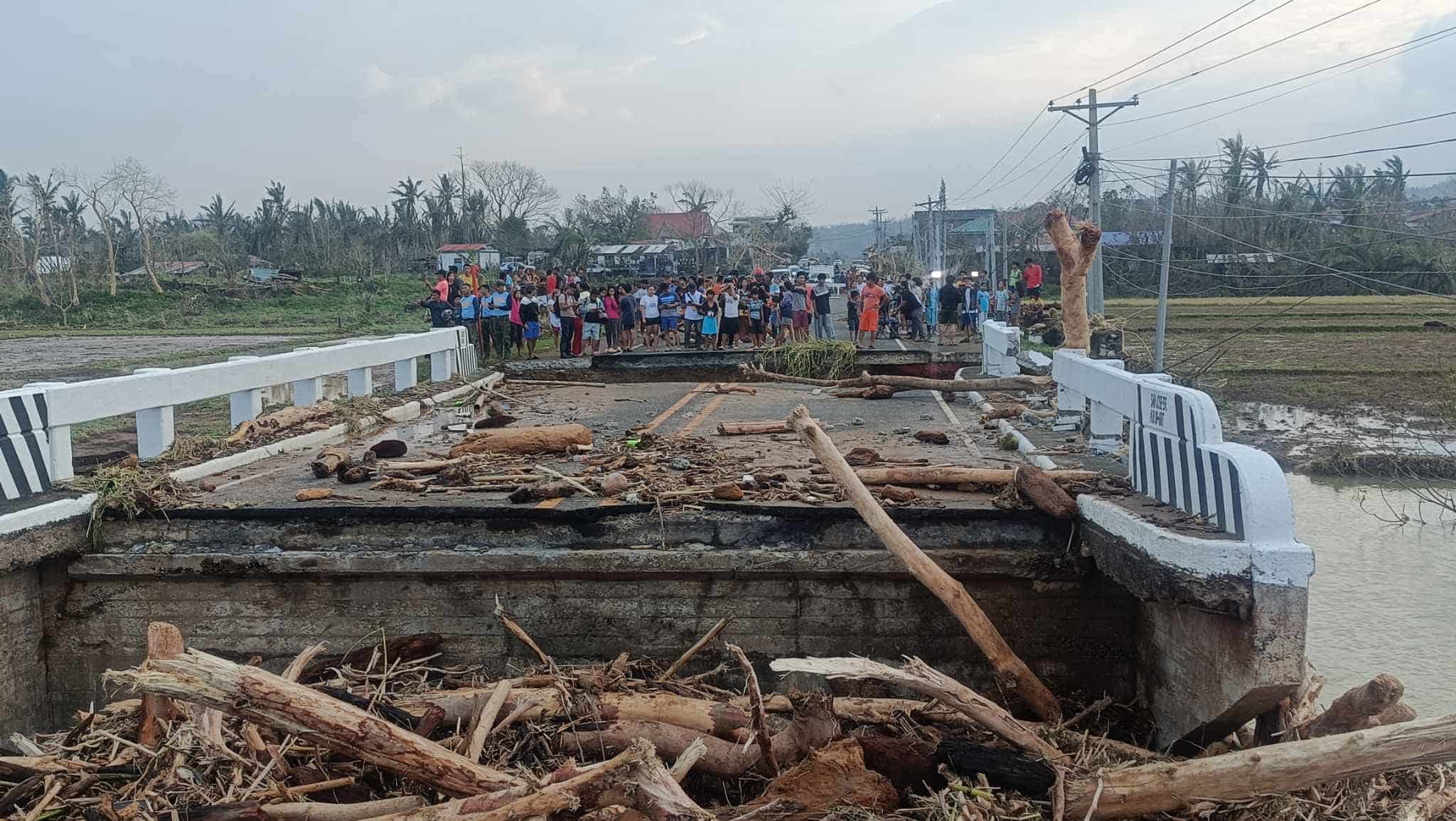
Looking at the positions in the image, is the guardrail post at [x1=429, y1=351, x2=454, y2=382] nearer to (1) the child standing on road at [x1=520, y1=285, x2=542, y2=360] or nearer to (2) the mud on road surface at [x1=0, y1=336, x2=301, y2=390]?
(1) the child standing on road at [x1=520, y1=285, x2=542, y2=360]

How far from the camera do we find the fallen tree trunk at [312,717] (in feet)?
15.9

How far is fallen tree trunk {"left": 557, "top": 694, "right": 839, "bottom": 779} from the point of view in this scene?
5527 mm

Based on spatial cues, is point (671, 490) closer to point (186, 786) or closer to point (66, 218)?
point (186, 786)

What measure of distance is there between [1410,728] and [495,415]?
25.8 ft

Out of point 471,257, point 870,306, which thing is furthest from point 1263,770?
point 471,257

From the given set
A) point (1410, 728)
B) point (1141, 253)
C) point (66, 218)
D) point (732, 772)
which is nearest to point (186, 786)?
point (732, 772)

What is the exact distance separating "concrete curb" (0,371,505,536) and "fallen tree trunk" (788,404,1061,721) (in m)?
4.30

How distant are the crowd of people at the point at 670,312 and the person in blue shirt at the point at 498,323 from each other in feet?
0.06

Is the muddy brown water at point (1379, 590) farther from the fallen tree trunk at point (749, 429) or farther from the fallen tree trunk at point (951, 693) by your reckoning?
the fallen tree trunk at point (749, 429)

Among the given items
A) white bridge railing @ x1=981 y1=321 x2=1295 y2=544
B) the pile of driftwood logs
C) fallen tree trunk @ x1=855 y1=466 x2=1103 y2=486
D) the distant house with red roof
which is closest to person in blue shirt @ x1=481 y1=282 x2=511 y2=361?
white bridge railing @ x1=981 y1=321 x2=1295 y2=544

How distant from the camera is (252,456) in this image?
9.33 m

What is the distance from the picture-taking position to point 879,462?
8.45m

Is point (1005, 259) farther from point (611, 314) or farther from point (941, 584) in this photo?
point (941, 584)

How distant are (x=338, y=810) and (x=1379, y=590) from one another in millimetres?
10213
